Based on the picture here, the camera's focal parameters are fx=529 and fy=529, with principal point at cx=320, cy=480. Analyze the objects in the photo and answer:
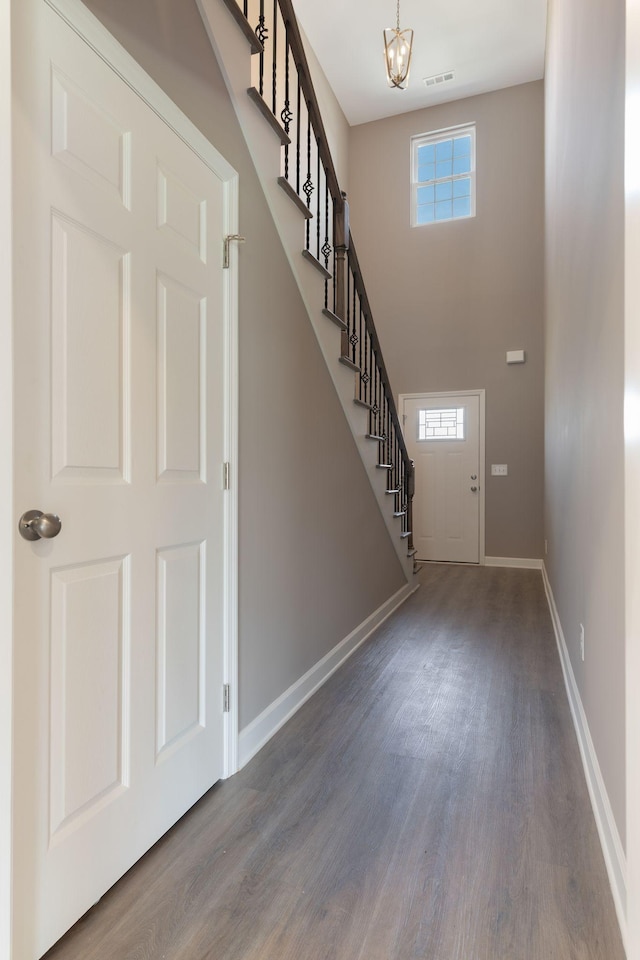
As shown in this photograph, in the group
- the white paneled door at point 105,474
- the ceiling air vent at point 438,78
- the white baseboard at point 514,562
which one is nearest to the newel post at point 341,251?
the white paneled door at point 105,474

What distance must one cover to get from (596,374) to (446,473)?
456cm

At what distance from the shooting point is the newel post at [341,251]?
3.01 metres

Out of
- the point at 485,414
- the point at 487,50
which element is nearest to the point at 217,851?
the point at 485,414

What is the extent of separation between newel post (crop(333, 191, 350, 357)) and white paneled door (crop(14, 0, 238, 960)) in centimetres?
141

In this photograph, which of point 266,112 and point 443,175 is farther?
point 443,175

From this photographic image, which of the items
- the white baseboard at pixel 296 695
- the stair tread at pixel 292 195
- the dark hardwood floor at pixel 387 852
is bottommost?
the dark hardwood floor at pixel 387 852

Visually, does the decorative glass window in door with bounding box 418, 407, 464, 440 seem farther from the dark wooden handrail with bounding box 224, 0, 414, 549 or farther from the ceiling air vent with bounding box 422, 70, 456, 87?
the ceiling air vent with bounding box 422, 70, 456, 87

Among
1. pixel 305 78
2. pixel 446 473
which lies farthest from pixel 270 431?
pixel 446 473

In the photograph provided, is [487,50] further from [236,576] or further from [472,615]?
[236,576]

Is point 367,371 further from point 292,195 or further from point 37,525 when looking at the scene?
point 37,525

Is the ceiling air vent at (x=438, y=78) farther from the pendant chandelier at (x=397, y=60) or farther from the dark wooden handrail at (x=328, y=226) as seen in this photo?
the pendant chandelier at (x=397, y=60)

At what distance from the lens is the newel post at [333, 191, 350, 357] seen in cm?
301

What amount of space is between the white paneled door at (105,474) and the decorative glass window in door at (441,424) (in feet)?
16.2
